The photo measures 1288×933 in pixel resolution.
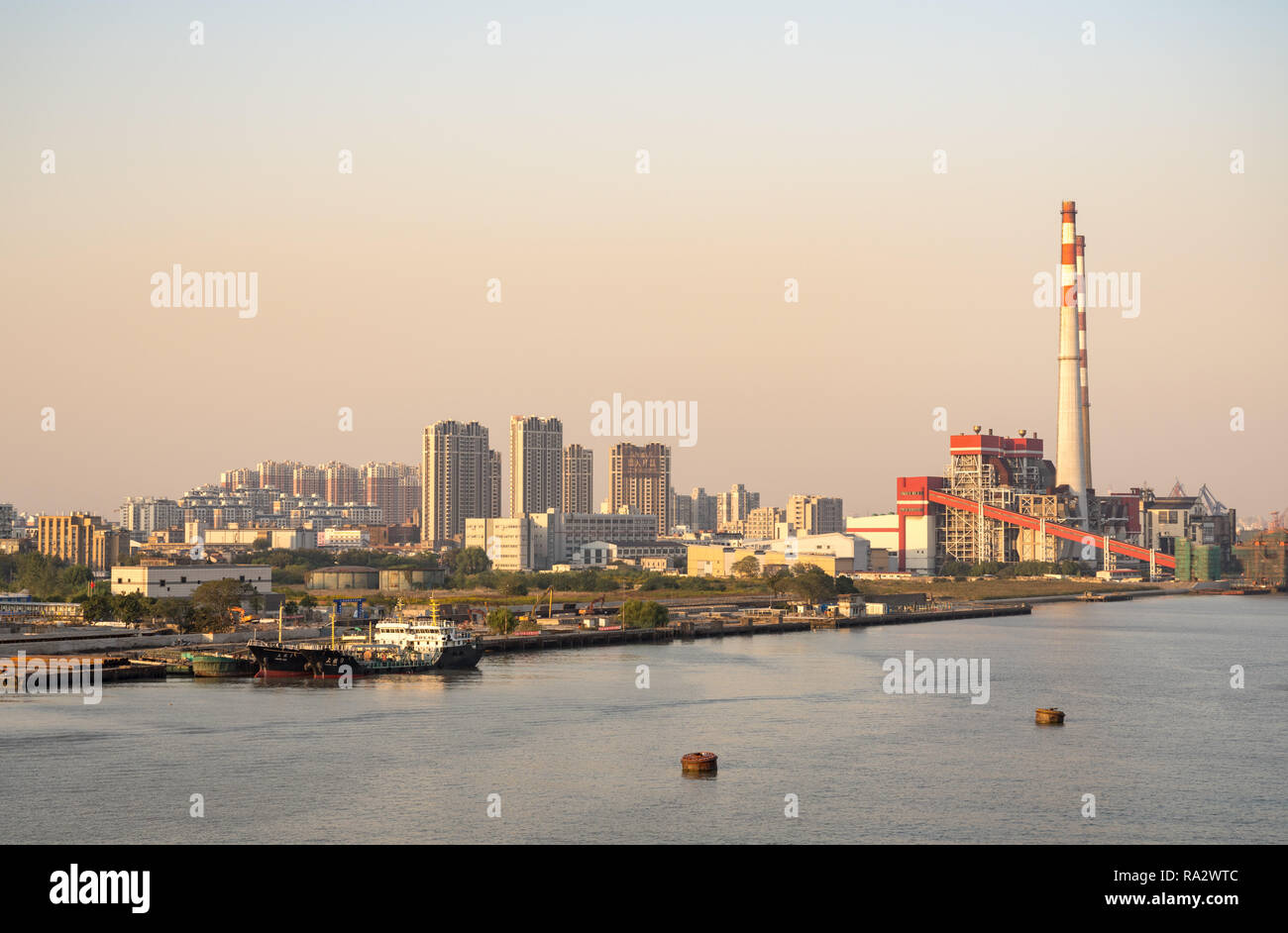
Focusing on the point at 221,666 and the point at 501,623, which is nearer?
the point at 221,666

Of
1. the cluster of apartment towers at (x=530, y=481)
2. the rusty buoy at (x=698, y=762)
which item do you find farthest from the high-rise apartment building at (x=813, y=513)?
the rusty buoy at (x=698, y=762)

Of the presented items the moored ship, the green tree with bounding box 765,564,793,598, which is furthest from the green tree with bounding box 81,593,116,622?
the green tree with bounding box 765,564,793,598

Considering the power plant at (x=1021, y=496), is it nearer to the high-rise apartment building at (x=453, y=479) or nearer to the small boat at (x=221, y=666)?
the small boat at (x=221, y=666)

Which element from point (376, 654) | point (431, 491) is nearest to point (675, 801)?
point (376, 654)

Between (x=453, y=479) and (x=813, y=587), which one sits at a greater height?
(x=453, y=479)

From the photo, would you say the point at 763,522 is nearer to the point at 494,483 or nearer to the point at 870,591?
the point at 494,483

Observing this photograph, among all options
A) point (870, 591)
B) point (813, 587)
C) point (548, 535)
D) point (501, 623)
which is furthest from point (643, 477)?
point (501, 623)
